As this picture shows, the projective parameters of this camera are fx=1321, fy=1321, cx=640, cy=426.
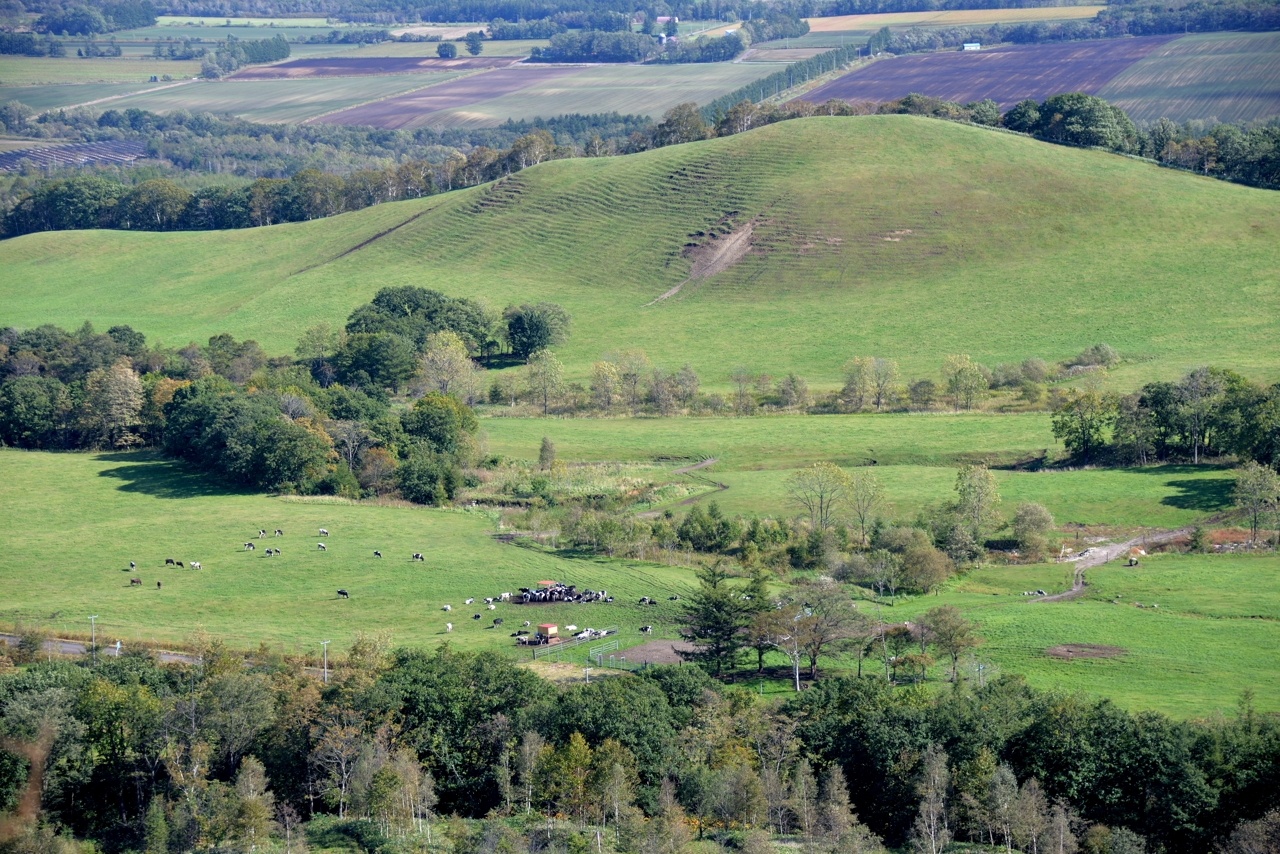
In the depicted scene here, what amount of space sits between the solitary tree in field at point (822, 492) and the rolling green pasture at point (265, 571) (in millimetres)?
12745

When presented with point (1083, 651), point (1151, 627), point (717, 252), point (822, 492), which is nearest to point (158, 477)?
point (822, 492)

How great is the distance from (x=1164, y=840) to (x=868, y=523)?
139 ft

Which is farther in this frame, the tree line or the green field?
the green field

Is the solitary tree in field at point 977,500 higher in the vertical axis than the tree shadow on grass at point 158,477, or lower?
higher

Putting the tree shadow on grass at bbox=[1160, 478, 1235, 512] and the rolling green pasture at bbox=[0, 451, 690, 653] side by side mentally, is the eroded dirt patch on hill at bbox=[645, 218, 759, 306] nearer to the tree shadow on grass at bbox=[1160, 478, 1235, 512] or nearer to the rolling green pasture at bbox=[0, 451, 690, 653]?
the rolling green pasture at bbox=[0, 451, 690, 653]

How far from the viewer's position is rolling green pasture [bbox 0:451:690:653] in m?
78.4

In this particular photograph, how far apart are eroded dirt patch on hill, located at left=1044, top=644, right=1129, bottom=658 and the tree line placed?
6.57m

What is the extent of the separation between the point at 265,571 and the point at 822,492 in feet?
128

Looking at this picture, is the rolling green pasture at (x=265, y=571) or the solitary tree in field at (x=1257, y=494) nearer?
the rolling green pasture at (x=265, y=571)

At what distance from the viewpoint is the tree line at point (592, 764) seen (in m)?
54.4

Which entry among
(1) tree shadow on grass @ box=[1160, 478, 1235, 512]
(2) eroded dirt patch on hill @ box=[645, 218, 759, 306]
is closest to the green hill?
(2) eroded dirt patch on hill @ box=[645, 218, 759, 306]

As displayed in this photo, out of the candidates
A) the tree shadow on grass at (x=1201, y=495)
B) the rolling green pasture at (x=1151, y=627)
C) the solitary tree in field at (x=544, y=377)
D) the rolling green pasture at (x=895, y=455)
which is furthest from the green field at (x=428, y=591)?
the solitary tree in field at (x=544, y=377)

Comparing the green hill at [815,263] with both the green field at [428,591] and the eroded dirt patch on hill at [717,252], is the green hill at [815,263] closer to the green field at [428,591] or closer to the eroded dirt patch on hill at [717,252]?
the eroded dirt patch on hill at [717,252]

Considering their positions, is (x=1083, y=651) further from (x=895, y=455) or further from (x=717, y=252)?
(x=717, y=252)
